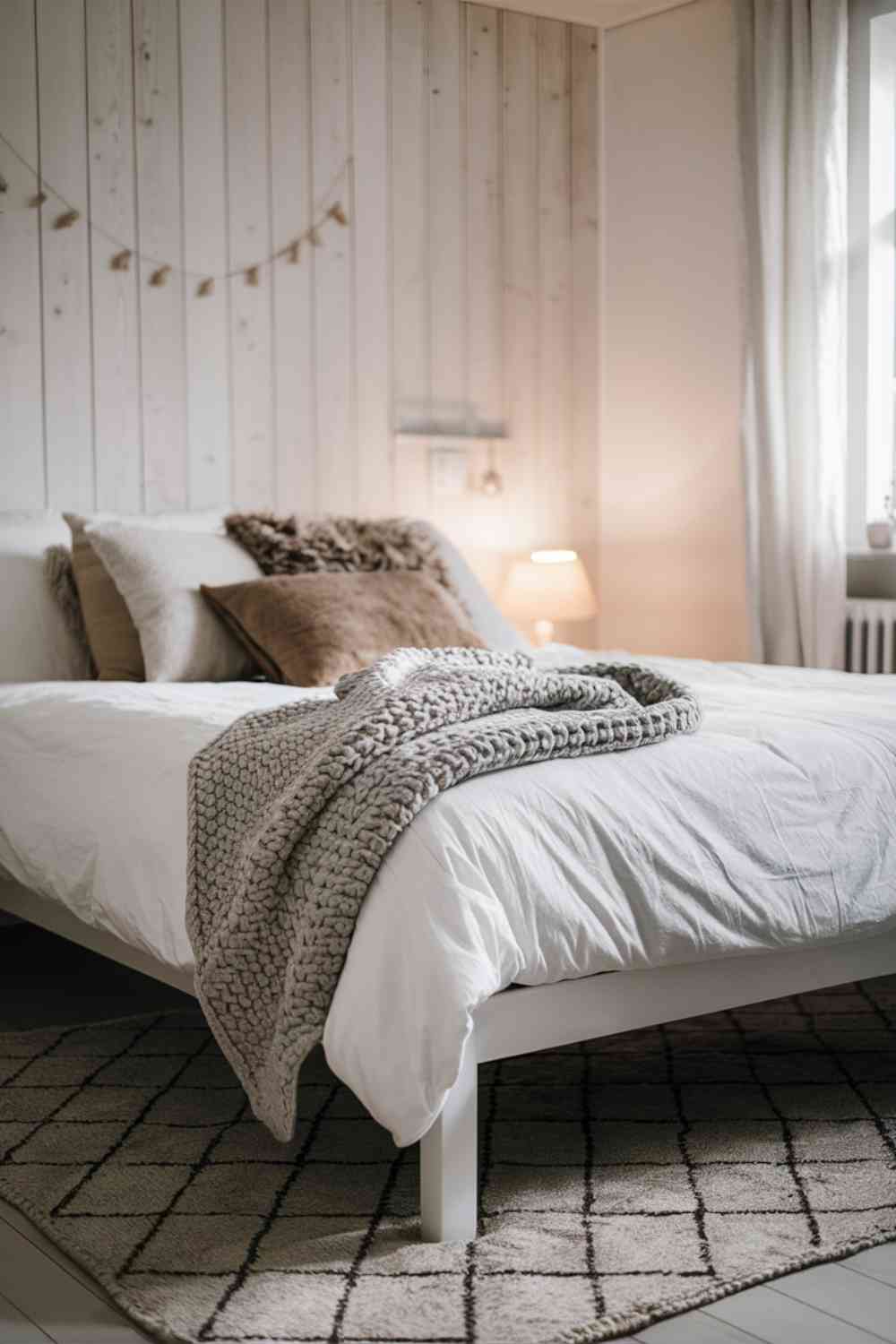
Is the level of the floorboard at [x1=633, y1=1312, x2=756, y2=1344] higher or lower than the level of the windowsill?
lower

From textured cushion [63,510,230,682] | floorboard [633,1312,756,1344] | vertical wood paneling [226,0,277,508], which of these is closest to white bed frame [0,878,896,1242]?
floorboard [633,1312,756,1344]

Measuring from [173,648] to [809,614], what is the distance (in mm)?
1801

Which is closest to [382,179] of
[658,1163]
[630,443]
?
[630,443]

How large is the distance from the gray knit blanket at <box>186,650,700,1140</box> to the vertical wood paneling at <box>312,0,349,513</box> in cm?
209

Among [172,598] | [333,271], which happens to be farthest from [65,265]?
[172,598]

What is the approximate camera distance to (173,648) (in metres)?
3.35

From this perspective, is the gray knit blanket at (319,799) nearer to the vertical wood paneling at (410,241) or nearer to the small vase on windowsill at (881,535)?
the small vase on windowsill at (881,535)

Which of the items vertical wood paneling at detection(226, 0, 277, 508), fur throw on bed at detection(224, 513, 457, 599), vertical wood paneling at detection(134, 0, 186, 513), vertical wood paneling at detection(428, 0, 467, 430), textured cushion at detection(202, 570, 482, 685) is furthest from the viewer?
vertical wood paneling at detection(428, 0, 467, 430)

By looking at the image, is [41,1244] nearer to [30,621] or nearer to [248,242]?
[30,621]

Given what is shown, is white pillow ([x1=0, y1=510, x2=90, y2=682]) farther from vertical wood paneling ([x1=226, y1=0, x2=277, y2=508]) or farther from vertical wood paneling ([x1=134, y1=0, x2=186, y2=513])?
vertical wood paneling ([x1=226, y1=0, x2=277, y2=508])

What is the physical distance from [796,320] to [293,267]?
134 cm

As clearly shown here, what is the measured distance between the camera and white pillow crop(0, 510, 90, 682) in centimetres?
347

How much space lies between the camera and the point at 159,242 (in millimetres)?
4016

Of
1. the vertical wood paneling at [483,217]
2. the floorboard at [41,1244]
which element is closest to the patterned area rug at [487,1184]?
the floorboard at [41,1244]
